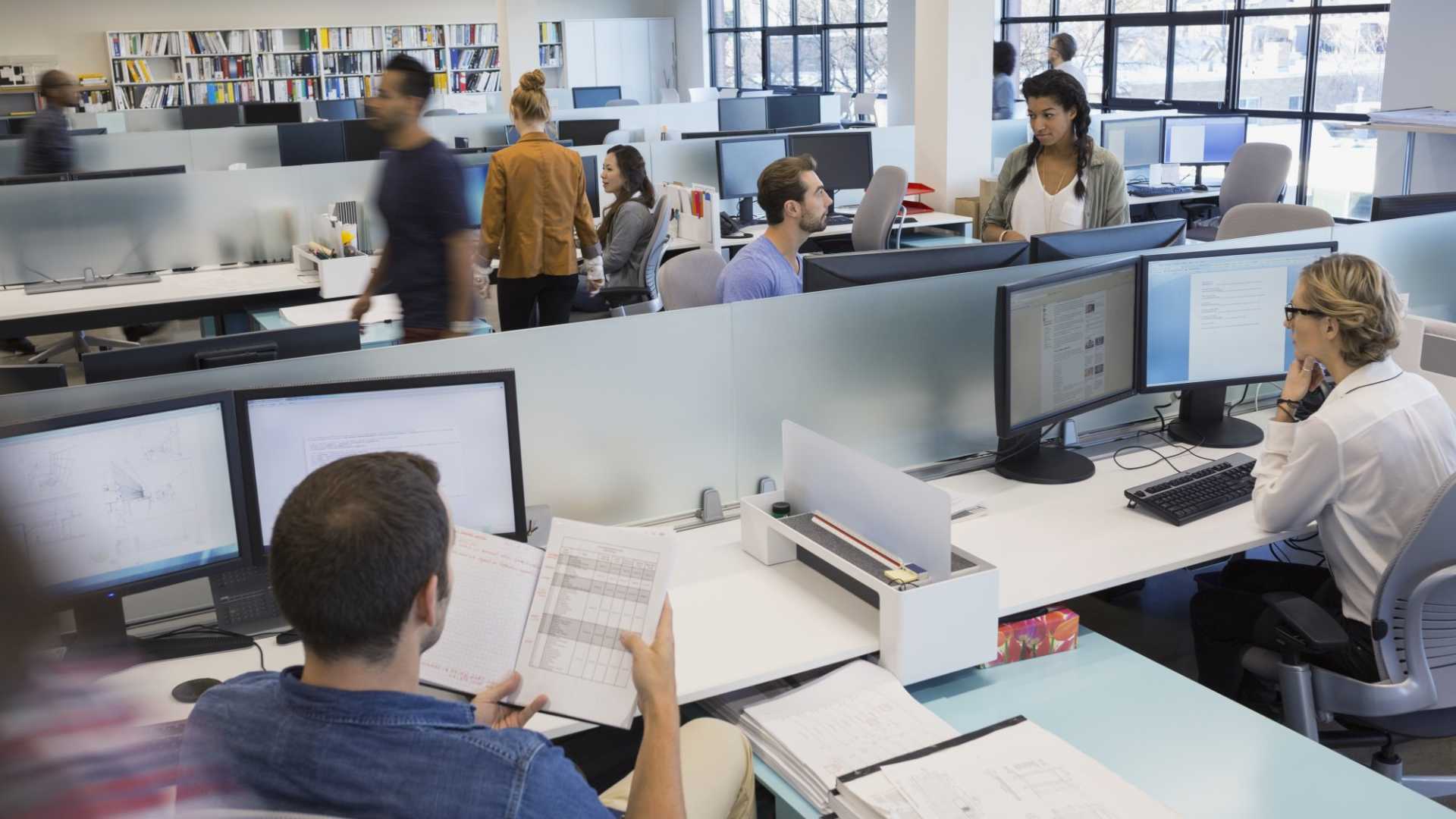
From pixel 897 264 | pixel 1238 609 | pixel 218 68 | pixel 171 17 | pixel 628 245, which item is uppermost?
pixel 171 17

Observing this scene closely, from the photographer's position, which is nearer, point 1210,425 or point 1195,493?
point 1195,493

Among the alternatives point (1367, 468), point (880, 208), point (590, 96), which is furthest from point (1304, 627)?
point (590, 96)

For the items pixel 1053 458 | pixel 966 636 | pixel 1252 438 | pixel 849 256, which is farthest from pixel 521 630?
pixel 1252 438

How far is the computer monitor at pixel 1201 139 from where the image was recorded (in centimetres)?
719

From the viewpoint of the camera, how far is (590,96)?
11.8 m

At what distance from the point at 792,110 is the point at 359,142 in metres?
3.46

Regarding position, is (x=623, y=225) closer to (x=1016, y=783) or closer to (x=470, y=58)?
(x=1016, y=783)

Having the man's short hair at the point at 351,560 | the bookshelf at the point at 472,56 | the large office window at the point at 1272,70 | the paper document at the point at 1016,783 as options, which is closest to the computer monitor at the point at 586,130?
the large office window at the point at 1272,70

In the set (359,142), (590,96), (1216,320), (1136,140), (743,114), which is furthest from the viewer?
(590,96)

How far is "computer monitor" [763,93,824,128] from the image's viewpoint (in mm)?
9328

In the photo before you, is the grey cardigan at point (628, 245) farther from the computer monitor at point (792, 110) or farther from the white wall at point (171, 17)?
the white wall at point (171, 17)

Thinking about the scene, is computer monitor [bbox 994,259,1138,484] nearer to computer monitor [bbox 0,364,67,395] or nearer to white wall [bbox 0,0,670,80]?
computer monitor [bbox 0,364,67,395]

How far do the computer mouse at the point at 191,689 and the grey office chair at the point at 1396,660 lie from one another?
1850 millimetres

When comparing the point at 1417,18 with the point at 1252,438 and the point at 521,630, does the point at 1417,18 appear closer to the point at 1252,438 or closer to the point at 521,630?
the point at 1252,438
